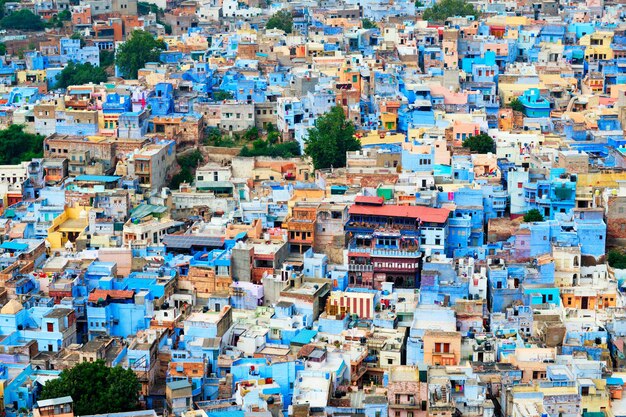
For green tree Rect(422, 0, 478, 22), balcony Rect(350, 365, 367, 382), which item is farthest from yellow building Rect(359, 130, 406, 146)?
green tree Rect(422, 0, 478, 22)

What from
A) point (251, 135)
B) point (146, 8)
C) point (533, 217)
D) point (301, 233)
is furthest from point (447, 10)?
point (301, 233)

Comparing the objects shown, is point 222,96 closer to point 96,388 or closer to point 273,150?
point 273,150

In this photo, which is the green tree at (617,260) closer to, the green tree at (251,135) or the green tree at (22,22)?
the green tree at (251,135)

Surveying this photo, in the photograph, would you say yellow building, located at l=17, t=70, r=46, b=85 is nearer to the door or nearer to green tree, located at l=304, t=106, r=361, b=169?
green tree, located at l=304, t=106, r=361, b=169

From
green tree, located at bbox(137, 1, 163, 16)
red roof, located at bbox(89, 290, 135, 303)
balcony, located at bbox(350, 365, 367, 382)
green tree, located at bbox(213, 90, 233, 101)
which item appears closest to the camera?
balcony, located at bbox(350, 365, 367, 382)

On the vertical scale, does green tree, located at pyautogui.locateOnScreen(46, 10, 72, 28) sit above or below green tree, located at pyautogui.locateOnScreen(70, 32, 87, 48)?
above

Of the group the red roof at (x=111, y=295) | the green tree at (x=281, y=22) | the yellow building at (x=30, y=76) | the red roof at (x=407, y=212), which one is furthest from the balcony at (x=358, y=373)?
the green tree at (x=281, y=22)

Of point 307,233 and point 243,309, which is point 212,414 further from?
point 307,233
